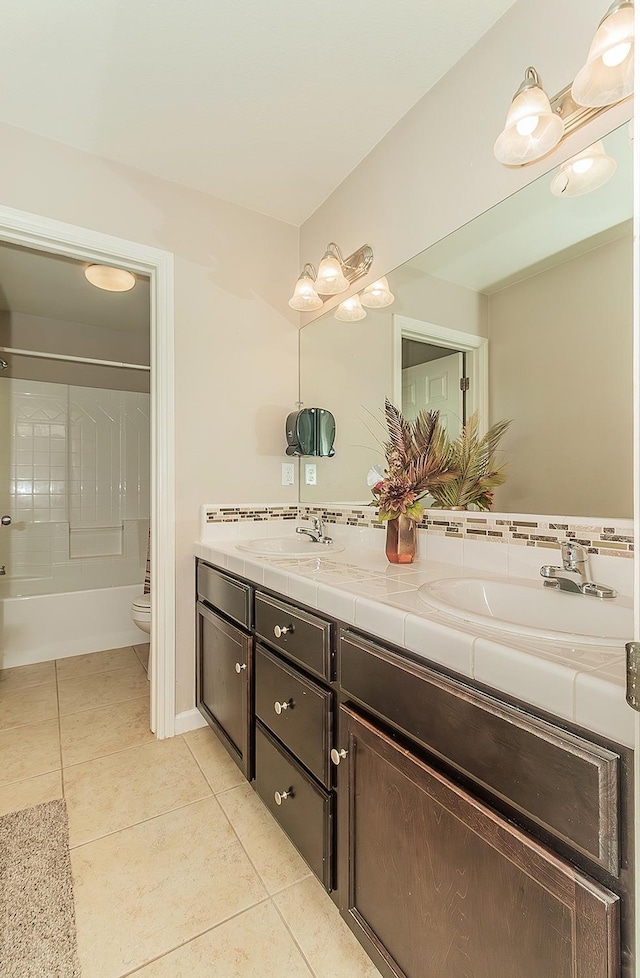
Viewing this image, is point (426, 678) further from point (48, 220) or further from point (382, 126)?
point (48, 220)

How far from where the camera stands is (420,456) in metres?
1.58

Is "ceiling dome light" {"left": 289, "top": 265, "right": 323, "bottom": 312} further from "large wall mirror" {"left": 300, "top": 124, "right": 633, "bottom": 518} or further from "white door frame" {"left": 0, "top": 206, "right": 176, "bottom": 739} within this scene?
"white door frame" {"left": 0, "top": 206, "right": 176, "bottom": 739}

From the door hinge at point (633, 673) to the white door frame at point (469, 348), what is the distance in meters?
1.04

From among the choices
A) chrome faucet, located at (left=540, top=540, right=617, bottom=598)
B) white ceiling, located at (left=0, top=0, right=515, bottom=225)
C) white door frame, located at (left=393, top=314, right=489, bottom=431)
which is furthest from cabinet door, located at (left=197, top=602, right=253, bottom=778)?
white ceiling, located at (left=0, top=0, right=515, bottom=225)

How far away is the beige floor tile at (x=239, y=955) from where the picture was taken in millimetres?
1003

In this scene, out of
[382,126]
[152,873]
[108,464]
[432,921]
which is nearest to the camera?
[432,921]

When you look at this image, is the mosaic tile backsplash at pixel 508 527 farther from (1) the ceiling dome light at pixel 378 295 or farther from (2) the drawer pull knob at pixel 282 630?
(1) the ceiling dome light at pixel 378 295

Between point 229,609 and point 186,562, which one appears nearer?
point 229,609

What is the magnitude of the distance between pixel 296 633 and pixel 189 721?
116 centimetres

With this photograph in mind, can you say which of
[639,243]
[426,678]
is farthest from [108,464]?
[639,243]

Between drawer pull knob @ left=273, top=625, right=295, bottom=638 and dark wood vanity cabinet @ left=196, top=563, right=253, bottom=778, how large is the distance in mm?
204

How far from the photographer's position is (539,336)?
1.26m

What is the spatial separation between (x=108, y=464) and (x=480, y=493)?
120 inches

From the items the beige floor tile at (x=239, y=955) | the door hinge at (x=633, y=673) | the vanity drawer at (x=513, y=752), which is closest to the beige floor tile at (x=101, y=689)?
the beige floor tile at (x=239, y=955)
